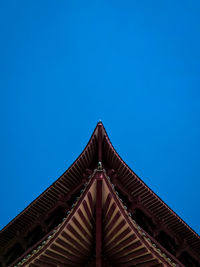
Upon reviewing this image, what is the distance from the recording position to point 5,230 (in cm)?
960

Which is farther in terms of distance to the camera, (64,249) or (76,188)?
(76,188)

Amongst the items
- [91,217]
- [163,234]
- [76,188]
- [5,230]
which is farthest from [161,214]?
[5,230]

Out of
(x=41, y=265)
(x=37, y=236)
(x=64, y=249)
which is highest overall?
(x=37, y=236)

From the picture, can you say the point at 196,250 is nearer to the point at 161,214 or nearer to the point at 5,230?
the point at 161,214

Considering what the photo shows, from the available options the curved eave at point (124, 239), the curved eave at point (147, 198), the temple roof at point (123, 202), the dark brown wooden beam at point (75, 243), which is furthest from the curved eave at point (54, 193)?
the curved eave at point (124, 239)

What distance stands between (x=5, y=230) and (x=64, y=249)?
16.1 feet

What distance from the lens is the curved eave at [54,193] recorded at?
9.55 metres

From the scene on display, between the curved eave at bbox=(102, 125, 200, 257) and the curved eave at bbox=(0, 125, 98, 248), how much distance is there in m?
0.78

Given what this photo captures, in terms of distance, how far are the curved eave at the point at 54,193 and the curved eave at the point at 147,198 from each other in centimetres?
78

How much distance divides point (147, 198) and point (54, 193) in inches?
154

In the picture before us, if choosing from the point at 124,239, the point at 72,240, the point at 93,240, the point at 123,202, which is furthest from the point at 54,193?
the point at 124,239

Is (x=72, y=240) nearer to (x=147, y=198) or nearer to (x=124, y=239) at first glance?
(x=124, y=239)

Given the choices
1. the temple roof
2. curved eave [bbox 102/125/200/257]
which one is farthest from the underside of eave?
curved eave [bbox 102/125/200/257]

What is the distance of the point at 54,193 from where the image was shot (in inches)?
381
